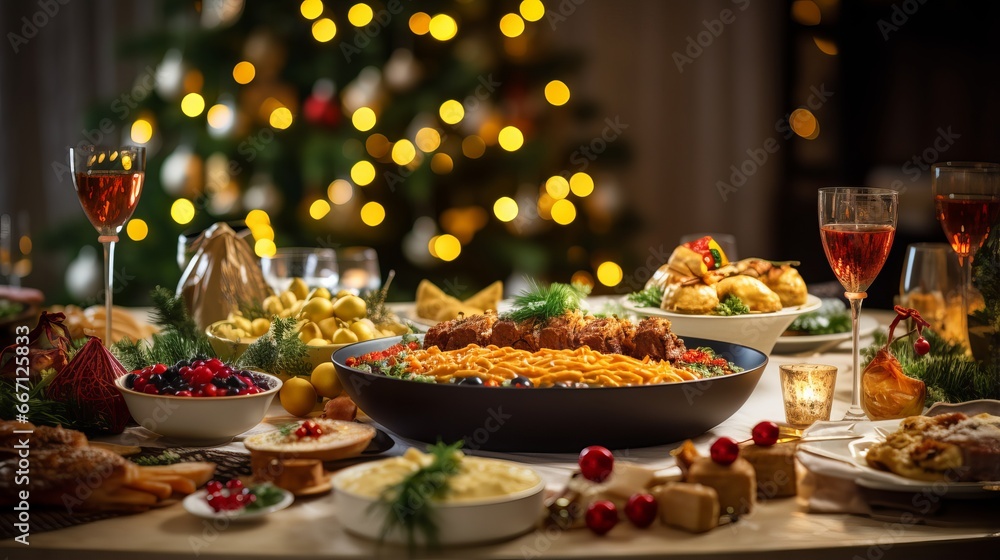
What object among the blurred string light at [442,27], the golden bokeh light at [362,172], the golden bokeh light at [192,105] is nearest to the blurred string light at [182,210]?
the golden bokeh light at [192,105]

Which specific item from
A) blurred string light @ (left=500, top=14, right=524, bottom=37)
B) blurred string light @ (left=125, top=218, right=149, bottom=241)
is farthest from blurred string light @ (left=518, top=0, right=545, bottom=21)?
blurred string light @ (left=125, top=218, right=149, bottom=241)

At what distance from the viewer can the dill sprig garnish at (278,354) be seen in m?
2.35

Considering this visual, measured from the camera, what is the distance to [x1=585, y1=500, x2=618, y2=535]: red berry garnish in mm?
1530

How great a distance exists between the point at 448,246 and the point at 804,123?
272 cm

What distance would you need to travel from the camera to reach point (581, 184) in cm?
610

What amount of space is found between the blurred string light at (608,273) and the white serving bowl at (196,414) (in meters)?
4.12

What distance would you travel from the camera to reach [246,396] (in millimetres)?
1966

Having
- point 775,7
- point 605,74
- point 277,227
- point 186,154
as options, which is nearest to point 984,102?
point 775,7

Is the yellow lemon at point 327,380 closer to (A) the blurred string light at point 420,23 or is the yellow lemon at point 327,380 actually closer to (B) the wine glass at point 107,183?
(B) the wine glass at point 107,183

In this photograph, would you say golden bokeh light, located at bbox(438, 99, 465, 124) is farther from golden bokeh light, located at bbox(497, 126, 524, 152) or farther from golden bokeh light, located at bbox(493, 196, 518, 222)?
golden bokeh light, located at bbox(493, 196, 518, 222)

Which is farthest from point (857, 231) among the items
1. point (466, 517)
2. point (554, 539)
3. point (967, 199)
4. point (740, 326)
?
point (466, 517)

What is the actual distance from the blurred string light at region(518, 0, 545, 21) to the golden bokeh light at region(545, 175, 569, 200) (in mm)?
941

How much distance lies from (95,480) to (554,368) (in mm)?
883

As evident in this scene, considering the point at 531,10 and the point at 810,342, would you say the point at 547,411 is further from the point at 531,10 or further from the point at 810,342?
the point at 531,10
